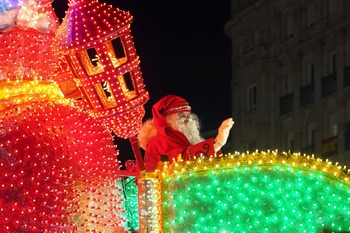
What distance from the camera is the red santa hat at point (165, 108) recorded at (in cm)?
1032

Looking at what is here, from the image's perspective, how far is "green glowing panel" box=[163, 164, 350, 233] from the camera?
8.91 m

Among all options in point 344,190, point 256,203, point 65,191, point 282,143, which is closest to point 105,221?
point 65,191

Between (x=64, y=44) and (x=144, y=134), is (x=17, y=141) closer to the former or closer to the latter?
(x=64, y=44)

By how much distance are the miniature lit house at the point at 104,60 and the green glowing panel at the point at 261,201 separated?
0.64m

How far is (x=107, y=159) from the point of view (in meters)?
9.15

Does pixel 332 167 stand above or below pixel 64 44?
below

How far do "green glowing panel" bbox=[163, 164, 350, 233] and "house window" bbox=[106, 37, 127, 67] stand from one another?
0.88m

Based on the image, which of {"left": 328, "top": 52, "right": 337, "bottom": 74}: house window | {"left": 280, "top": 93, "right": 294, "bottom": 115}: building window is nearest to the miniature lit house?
{"left": 328, "top": 52, "right": 337, "bottom": 74}: house window

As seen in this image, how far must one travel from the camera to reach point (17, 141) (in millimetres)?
8562

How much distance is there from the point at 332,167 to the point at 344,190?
0.17 metres

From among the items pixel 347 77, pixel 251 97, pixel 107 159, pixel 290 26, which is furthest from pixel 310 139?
pixel 107 159

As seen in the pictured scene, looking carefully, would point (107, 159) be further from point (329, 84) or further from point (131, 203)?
point (329, 84)

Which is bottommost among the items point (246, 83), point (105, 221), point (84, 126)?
point (105, 221)

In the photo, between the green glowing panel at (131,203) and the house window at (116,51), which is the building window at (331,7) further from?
the house window at (116,51)
